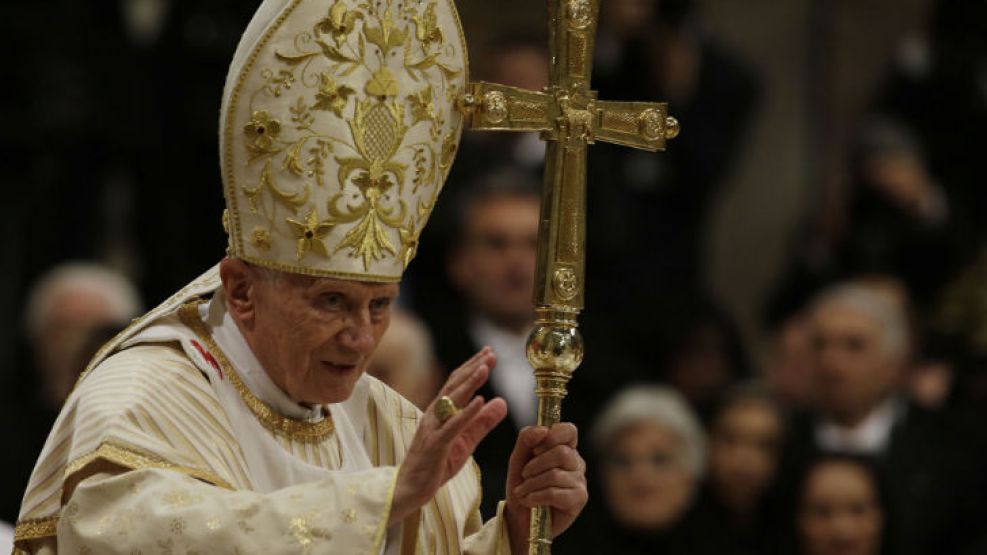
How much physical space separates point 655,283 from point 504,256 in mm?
1791

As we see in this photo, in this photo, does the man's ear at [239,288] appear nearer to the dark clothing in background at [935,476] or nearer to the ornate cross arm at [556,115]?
the ornate cross arm at [556,115]

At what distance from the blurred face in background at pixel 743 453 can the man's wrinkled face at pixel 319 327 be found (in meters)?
3.76

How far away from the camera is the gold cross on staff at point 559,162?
5.28 m

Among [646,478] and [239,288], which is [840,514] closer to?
[646,478]

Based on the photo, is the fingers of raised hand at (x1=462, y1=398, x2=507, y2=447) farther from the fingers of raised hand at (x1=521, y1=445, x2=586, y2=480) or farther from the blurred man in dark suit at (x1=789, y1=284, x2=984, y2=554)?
the blurred man in dark suit at (x1=789, y1=284, x2=984, y2=554)

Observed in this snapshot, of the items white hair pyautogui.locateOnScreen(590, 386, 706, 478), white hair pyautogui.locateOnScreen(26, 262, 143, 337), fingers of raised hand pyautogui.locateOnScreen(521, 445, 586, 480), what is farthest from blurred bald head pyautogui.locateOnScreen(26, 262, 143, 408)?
fingers of raised hand pyautogui.locateOnScreen(521, 445, 586, 480)

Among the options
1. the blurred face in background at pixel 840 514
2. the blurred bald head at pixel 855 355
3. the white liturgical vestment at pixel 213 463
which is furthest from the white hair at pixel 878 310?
the white liturgical vestment at pixel 213 463

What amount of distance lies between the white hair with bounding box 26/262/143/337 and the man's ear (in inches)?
136

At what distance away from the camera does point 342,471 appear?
17.8 ft

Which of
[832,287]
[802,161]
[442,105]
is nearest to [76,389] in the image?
[442,105]

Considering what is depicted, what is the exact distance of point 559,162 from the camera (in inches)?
210

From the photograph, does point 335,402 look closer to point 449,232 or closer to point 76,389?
point 76,389

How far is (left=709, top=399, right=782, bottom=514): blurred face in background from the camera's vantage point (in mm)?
8820

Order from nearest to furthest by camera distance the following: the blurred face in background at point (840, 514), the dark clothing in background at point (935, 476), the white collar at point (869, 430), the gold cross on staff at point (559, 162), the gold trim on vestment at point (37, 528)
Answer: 1. the gold trim on vestment at point (37, 528)
2. the gold cross on staff at point (559, 162)
3. the blurred face in background at point (840, 514)
4. the dark clothing in background at point (935, 476)
5. the white collar at point (869, 430)
